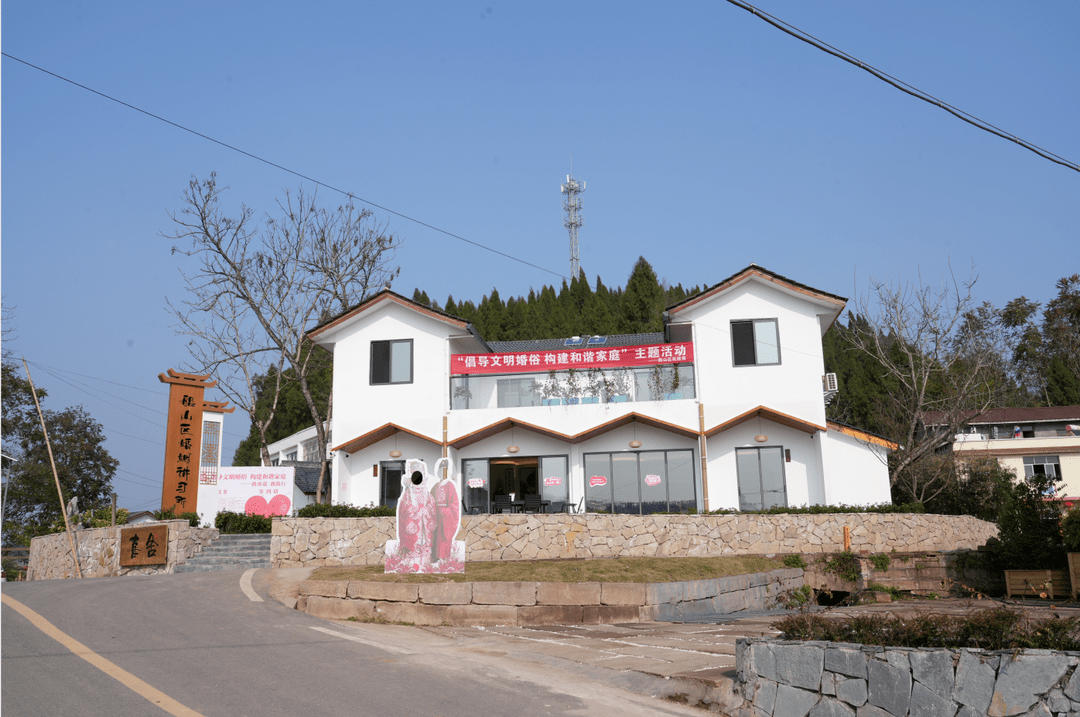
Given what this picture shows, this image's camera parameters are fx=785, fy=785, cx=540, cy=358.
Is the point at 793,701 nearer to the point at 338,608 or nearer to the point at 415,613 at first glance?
the point at 415,613

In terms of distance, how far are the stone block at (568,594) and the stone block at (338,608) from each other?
284cm

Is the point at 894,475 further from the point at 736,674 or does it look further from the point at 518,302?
the point at 518,302

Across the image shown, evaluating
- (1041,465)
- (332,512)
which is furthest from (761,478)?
(1041,465)

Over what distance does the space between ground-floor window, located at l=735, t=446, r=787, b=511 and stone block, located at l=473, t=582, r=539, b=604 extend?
12980 millimetres

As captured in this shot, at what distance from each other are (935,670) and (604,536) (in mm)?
13881

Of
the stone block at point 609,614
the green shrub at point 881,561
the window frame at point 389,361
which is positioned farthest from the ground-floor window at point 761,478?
the stone block at point 609,614

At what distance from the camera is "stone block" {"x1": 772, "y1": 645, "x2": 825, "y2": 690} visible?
23.0 feet

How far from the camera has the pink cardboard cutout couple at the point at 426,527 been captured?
14.0 metres

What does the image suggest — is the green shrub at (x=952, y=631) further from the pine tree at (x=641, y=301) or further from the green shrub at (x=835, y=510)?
the pine tree at (x=641, y=301)

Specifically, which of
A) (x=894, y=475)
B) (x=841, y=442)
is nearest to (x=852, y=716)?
(x=841, y=442)

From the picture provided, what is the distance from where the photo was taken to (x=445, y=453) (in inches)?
983

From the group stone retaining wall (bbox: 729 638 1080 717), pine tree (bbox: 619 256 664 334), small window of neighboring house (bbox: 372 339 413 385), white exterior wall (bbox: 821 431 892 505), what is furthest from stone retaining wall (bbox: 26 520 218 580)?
pine tree (bbox: 619 256 664 334)

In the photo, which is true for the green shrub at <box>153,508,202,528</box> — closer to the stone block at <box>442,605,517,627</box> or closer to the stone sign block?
the stone sign block

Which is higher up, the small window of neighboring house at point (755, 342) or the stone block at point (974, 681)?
the small window of neighboring house at point (755, 342)
